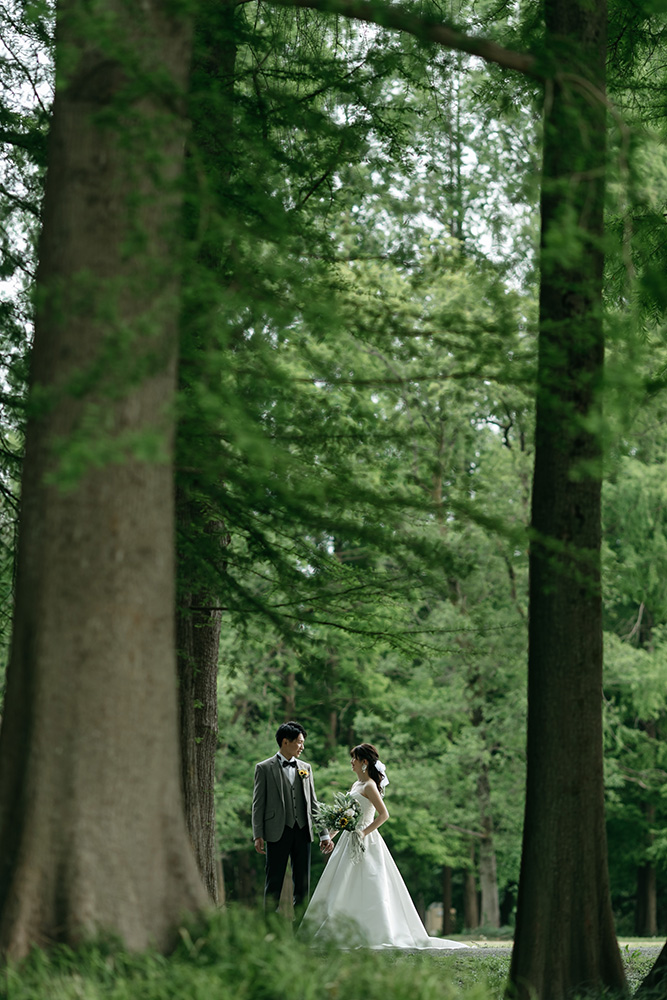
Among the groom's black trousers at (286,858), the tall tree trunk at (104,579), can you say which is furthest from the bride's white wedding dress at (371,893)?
the tall tree trunk at (104,579)

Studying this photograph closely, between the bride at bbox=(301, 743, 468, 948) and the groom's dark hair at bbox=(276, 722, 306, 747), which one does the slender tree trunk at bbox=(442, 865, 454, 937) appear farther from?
the groom's dark hair at bbox=(276, 722, 306, 747)

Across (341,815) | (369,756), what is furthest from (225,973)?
(369,756)

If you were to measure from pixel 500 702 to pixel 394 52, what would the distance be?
55.7 feet

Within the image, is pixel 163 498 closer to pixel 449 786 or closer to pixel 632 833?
pixel 449 786

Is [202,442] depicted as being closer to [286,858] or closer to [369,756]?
[286,858]

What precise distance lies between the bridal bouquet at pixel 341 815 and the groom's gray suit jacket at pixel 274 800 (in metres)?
0.63

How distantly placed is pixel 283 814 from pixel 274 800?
0.50 feet

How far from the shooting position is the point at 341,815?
11.5 meters

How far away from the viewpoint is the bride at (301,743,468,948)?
11.1 meters

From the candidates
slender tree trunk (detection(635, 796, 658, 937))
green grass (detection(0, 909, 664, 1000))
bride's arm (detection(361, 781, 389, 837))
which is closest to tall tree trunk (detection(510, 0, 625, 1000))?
green grass (detection(0, 909, 664, 1000))

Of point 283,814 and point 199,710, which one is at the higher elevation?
point 199,710

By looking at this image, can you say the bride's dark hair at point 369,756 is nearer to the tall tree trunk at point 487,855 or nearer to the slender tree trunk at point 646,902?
the tall tree trunk at point 487,855

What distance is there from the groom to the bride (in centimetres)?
71

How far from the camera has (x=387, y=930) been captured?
1111 centimetres
